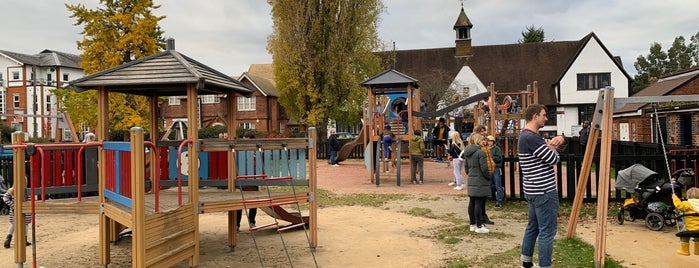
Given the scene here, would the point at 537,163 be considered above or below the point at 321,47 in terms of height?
below

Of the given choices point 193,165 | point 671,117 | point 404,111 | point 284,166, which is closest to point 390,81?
point 404,111

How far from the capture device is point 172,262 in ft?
19.7

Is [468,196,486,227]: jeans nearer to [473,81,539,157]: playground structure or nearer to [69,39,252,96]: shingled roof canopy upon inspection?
[69,39,252,96]: shingled roof canopy

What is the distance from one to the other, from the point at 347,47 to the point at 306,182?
2930 cm

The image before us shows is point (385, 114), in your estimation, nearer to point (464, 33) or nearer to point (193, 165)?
point (193, 165)

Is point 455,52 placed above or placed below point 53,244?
above

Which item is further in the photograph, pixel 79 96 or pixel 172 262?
pixel 79 96

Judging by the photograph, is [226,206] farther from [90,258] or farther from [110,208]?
[90,258]

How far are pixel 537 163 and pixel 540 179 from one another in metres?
0.18

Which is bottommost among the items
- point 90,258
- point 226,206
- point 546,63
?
point 90,258

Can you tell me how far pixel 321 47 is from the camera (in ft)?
119

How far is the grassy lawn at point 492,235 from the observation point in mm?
6680

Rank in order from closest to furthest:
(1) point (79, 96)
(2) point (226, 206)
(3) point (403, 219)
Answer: (2) point (226, 206) → (3) point (403, 219) → (1) point (79, 96)

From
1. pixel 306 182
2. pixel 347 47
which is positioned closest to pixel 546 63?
pixel 347 47
